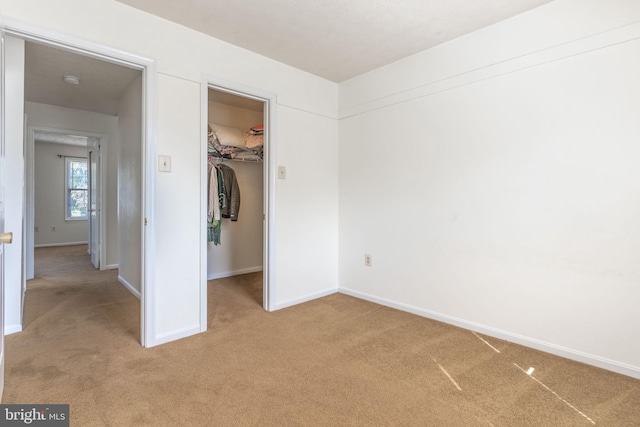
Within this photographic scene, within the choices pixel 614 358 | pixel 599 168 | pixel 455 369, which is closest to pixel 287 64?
pixel 599 168

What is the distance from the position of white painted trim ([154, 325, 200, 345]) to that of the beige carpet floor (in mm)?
60

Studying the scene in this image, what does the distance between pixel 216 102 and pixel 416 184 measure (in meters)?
2.84

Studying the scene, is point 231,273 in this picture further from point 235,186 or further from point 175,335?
point 175,335

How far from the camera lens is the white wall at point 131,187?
3371 mm

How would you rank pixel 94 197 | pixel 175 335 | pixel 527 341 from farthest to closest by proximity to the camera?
1. pixel 94 197
2. pixel 175 335
3. pixel 527 341

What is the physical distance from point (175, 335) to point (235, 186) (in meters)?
2.17

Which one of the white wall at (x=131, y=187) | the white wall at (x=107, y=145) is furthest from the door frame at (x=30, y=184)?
the white wall at (x=131, y=187)

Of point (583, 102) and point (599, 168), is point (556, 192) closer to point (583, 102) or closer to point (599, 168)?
point (599, 168)

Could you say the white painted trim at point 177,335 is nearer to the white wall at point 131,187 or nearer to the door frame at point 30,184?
the white wall at point 131,187

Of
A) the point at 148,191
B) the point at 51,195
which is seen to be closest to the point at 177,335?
the point at 148,191

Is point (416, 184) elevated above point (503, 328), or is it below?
above

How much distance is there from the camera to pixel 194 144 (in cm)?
255

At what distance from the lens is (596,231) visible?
81.1 inches

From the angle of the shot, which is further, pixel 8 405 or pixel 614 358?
pixel 614 358
